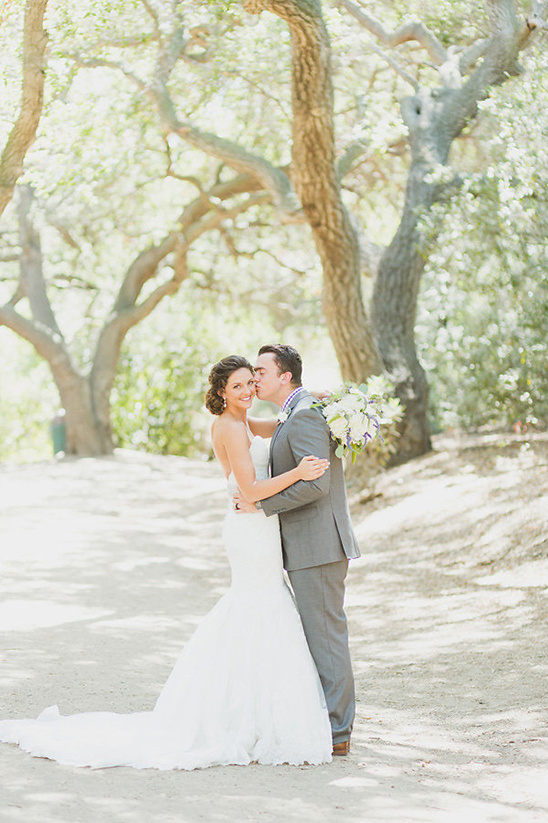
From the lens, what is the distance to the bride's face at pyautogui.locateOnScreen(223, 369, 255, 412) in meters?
5.24

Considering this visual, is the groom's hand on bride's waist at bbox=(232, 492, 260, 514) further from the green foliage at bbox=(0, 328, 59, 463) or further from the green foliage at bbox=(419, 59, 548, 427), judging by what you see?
the green foliage at bbox=(0, 328, 59, 463)

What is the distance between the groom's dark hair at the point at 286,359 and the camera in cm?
516

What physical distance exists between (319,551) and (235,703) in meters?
0.82

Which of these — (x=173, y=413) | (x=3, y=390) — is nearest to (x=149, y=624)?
(x=173, y=413)

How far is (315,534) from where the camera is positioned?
5074 mm

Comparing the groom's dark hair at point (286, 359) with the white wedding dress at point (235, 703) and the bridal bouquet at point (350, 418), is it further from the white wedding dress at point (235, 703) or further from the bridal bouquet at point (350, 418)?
the white wedding dress at point (235, 703)

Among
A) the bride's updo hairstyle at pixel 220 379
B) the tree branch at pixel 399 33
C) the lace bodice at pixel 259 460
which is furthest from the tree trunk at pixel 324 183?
the lace bodice at pixel 259 460

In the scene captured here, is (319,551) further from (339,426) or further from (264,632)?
(339,426)

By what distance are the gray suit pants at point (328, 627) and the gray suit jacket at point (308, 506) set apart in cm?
7

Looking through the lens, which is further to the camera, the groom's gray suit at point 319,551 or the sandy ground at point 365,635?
the groom's gray suit at point 319,551

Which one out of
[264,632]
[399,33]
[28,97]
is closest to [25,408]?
[399,33]

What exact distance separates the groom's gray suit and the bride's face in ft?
0.78

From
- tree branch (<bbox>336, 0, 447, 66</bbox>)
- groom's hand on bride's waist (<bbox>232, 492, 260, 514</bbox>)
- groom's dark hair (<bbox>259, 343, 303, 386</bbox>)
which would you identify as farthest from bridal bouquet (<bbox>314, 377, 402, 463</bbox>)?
tree branch (<bbox>336, 0, 447, 66</bbox>)

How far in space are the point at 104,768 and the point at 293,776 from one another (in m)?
0.83
